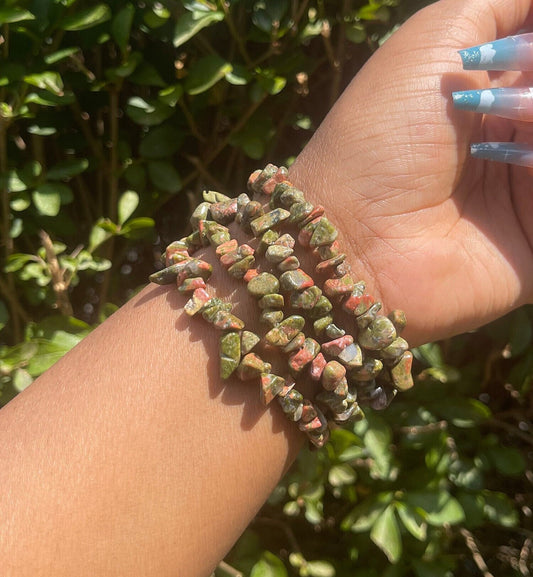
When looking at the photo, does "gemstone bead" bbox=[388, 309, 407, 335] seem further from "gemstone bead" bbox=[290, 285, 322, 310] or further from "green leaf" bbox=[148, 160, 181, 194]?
"green leaf" bbox=[148, 160, 181, 194]

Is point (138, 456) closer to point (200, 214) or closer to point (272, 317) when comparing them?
point (272, 317)

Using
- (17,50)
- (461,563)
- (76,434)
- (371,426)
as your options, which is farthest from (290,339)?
(461,563)

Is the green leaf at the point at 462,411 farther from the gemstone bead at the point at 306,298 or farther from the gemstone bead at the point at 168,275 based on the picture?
the gemstone bead at the point at 168,275

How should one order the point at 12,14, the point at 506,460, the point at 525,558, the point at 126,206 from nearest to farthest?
→ 1. the point at 12,14
2. the point at 126,206
3. the point at 506,460
4. the point at 525,558

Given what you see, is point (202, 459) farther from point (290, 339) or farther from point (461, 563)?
point (461, 563)

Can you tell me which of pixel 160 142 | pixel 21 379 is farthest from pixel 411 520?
pixel 160 142

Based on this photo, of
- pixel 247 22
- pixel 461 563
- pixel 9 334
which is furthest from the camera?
pixel 461 563
